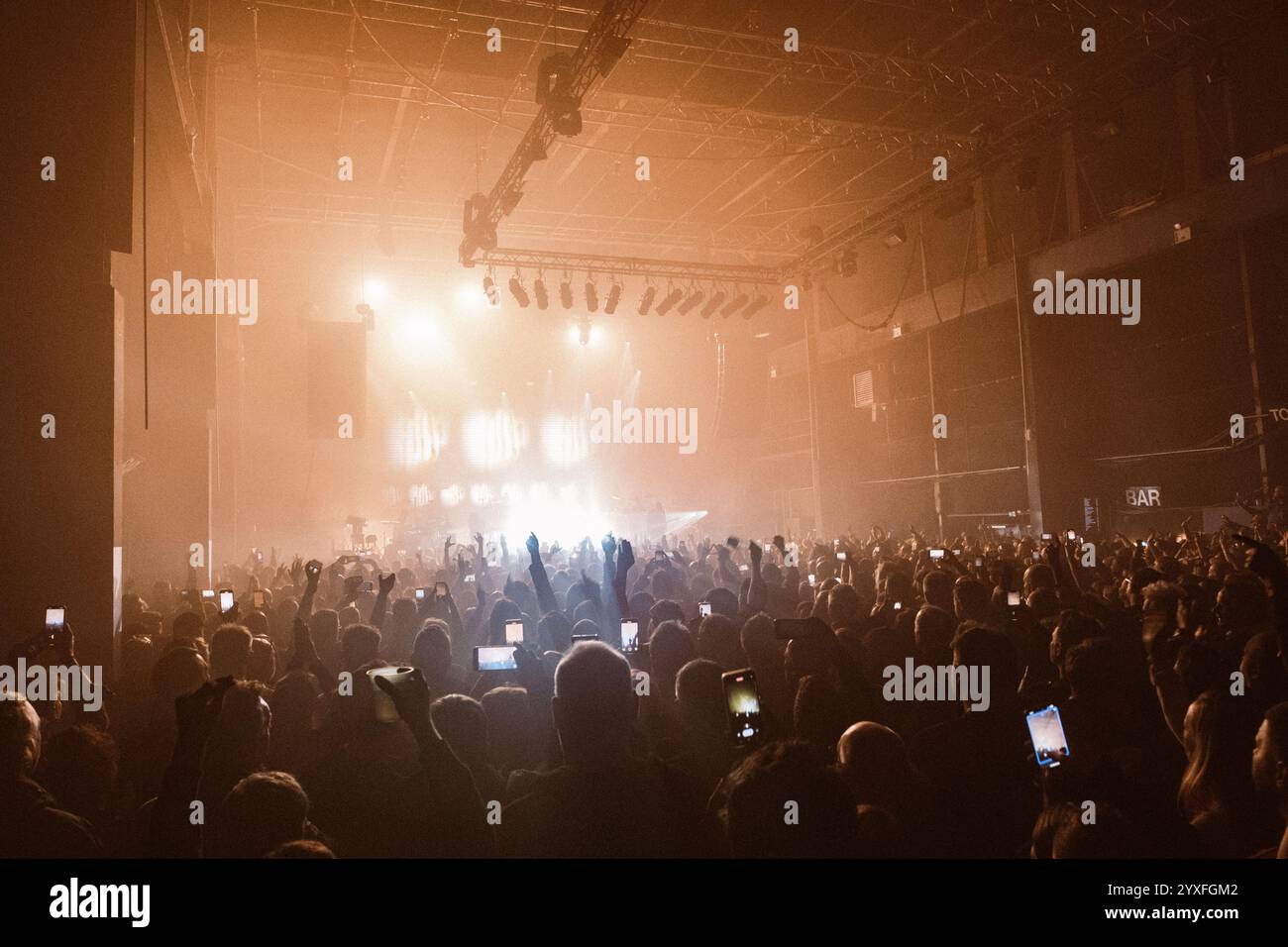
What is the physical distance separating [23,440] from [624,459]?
24271 mm

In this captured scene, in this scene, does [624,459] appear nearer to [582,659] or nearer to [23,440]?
[23,440]

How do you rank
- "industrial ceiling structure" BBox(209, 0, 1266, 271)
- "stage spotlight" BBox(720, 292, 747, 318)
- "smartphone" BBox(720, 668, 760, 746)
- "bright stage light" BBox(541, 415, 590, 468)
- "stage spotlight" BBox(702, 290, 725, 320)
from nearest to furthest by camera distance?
1. "smartphone" BBox(720, 668, 760, 746)
2. "industrial ceiling structure" BBox(209, 0, 1266, 271)
3. "stage spotlight" BBox(720, 292, 747, 318)
4. "stage spotlight" BBox(702, 290, 725, 320)
5. "bright stage light" BBox(541, 415, 590, 468)

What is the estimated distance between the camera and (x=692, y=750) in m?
3.49

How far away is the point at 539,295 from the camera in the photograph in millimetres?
17734

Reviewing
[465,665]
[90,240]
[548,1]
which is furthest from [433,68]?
[465,665]

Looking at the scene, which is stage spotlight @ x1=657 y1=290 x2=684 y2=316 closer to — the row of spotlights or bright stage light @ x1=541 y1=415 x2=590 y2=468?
the row of spotlights

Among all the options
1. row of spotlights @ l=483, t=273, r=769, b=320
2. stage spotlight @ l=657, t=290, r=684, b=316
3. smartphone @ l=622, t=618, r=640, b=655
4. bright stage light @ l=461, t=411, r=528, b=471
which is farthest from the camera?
bright stage light @ l=461, t=411, r=528, b=471

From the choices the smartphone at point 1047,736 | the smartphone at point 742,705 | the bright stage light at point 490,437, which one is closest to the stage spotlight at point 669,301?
the bright stage light at point 490,437

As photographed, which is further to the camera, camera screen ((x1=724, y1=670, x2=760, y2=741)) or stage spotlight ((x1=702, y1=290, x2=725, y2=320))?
stage spotlight ((x1=702, y1=290, x2=725, y2=320))

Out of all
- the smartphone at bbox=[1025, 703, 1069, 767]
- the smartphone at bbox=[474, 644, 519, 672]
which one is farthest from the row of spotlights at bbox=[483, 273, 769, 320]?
the smartphone at bbox=[1025, 703, 1069, 767]

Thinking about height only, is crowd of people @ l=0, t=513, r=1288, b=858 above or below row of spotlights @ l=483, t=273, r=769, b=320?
below

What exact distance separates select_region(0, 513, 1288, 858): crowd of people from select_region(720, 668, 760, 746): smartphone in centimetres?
4

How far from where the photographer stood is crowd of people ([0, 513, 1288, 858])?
2.12 m

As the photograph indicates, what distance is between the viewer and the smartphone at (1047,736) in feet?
9.43
